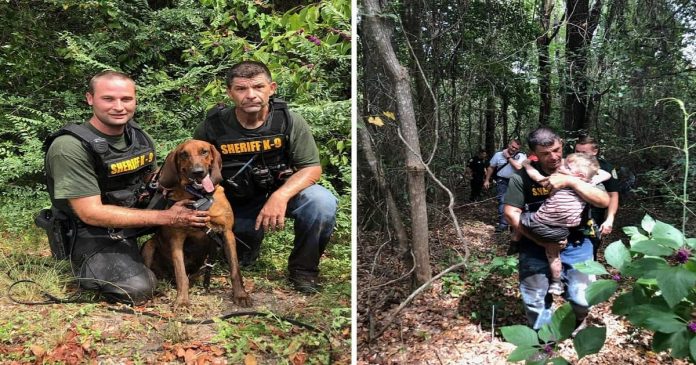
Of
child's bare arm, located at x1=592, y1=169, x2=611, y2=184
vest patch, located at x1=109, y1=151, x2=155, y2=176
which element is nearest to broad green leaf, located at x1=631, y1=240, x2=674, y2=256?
child's bare arm, located at x1=592, y1=169, x2=611, y2=184

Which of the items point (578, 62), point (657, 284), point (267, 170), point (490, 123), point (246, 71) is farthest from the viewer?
point (267, 170)

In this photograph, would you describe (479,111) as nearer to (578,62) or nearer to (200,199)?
(578,62)

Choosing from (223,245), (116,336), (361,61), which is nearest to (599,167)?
(361,61)

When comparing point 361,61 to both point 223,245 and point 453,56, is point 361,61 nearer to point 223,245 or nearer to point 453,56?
point 453,56

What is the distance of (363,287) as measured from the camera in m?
1.80

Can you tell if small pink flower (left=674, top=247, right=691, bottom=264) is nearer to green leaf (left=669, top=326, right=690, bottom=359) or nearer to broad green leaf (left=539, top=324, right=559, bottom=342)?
green leaf (left=669, top=326, right=690, bottom=359)

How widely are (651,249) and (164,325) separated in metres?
1.53

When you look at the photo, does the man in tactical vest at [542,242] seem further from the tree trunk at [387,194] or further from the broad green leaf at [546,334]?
the tree trunk at [387,194]

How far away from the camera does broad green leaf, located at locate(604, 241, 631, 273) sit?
141 cm

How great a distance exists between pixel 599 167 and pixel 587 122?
0.15m

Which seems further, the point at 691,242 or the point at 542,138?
the point at 542,138

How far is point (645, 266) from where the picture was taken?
1329 mm

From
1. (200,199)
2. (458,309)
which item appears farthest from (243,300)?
(458,309)

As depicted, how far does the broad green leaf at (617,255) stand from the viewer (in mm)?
1406
